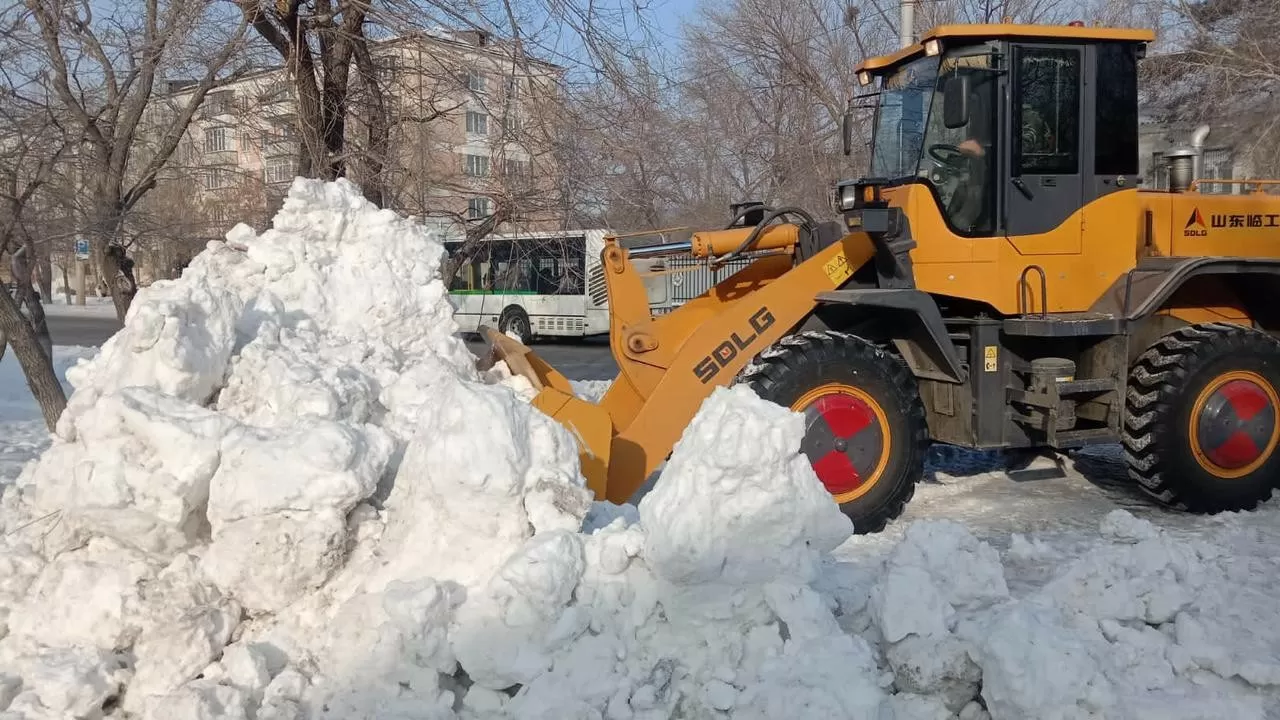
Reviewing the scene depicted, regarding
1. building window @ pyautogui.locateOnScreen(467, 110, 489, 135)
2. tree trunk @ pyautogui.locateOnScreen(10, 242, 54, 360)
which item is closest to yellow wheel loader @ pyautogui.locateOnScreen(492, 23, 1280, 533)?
building window @ pyautogui.locateOnScreen(467, 110, 489, 135)

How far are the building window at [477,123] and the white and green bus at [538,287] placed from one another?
33.6 inches

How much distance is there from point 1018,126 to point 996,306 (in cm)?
108

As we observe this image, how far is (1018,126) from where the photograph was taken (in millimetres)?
6027

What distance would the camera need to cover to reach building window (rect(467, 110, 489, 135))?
24.0 feet

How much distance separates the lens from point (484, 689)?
130 inches

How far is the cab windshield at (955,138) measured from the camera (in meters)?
6.00

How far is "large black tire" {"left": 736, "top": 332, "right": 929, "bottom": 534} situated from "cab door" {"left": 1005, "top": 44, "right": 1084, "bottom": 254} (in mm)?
1297

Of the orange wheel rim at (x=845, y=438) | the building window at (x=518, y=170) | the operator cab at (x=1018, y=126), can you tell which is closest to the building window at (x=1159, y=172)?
the operator cab at (x=1018, y=126)

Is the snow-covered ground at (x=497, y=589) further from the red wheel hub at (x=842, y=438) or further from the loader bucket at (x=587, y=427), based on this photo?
the red wheel hub at (x=842, y=438)

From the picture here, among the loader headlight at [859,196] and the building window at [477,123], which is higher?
the building window at [477,123]

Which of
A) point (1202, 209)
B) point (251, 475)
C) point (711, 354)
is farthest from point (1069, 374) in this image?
point (251, 475)

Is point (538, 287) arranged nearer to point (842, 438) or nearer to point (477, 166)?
point (477, 166)

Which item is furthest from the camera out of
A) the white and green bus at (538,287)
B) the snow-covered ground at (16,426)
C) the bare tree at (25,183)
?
the white and green bus at (538,287)

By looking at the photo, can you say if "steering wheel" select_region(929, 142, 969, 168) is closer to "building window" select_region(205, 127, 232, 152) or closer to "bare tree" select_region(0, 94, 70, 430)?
"building window" select_region(205, 127, 232, 152)
